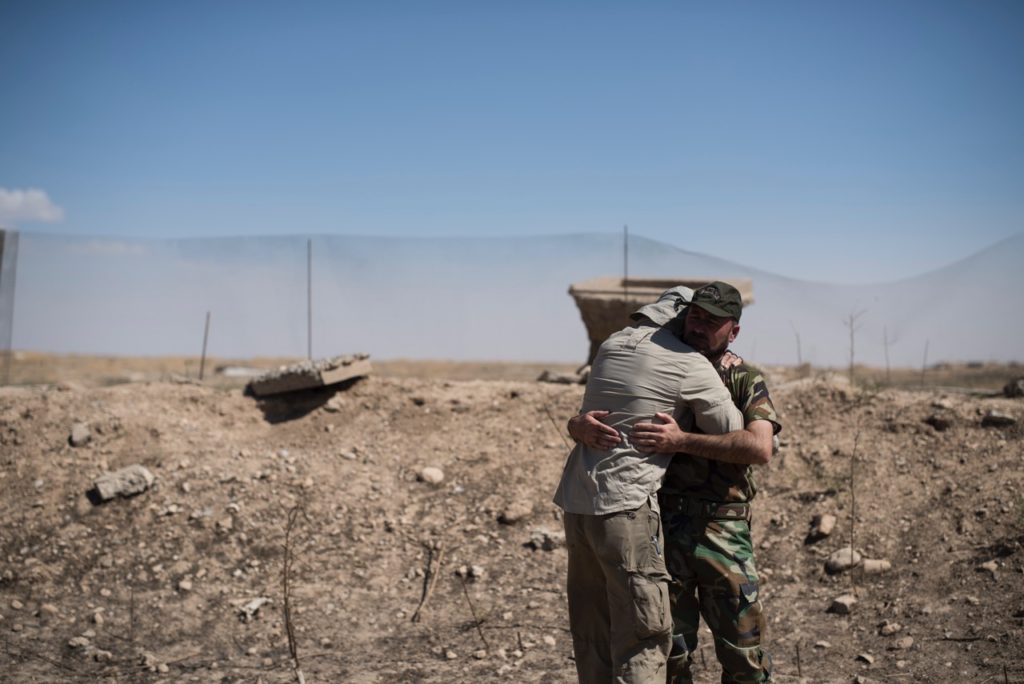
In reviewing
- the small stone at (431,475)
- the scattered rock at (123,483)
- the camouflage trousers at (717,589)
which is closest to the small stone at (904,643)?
the camouflage trousers at (717,589)

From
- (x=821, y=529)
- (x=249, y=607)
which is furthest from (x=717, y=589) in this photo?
(x=249, y=607)

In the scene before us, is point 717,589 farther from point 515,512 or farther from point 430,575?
point 515,512

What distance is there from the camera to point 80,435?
24.1ft

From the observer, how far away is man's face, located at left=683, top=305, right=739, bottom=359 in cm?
323

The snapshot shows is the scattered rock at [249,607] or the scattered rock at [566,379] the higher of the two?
the scattered rock at [566,379]

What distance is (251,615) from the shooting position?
18.6ft

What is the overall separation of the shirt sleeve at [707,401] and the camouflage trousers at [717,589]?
358mm

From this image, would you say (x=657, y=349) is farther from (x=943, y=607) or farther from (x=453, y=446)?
(x=453, y=446)

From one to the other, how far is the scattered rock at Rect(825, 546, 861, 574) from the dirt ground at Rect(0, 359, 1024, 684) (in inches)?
3.0

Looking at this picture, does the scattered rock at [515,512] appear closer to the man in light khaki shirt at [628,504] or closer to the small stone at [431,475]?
the small stone at [431,475]

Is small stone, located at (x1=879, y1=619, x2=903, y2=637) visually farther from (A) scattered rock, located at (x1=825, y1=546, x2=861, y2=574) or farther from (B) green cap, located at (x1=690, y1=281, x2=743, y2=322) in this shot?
(B) green cap, located at (x1=690, y1=281, x2=743, y2=322)

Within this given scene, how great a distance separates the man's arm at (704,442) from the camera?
3066mm

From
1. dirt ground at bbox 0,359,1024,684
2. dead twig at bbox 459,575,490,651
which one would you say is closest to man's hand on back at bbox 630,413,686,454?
dirt ground at bbox 0,359,1024,684

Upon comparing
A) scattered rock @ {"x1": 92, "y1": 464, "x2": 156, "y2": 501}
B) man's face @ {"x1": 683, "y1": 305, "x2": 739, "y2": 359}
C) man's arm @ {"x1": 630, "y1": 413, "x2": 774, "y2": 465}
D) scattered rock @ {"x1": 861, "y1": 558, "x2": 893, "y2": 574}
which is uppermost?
man's face @ {"x1": 683, "y1": 305, "x2": 739, "y2": 359}
